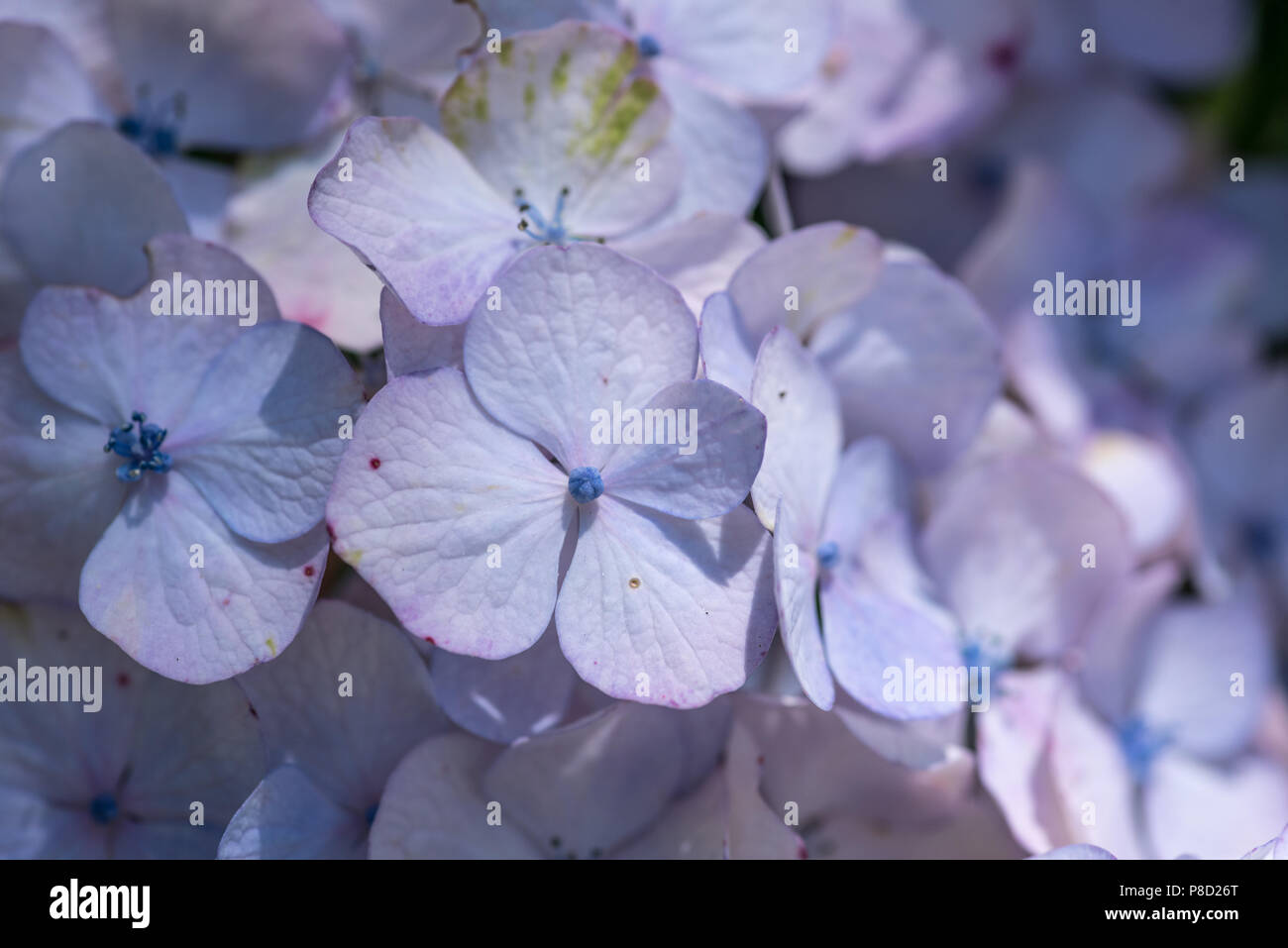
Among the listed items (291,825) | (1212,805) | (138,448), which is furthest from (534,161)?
(1212,805)

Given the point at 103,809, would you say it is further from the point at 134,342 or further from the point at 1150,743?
the point at 1150,743

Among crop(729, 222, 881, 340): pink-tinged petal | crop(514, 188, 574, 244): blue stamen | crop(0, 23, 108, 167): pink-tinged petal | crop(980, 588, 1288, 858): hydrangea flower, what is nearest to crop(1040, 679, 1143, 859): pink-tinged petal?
crop(980, 588, 1288, 858): hydrangea flower

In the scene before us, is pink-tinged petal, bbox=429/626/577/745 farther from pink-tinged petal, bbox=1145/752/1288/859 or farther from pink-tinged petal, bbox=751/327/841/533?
pink-tinged petal, bbox=1145/752/1288/859

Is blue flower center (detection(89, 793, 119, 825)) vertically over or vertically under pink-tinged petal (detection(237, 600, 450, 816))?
under

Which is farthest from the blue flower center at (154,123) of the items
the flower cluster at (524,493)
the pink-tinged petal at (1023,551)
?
the pink-tinged petal at (1023,551)

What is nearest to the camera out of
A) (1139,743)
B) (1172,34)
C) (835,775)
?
(835,775)
